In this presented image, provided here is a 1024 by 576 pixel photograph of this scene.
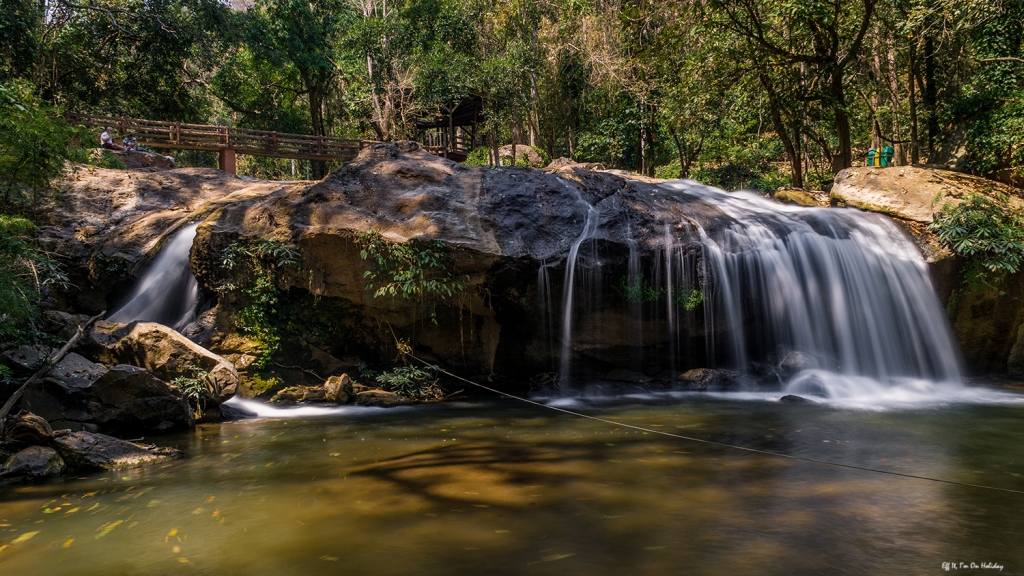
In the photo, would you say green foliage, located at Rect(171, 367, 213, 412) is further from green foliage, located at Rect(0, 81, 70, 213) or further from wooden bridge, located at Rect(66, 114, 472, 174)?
wooden bridge, located at Rect(66, 114, 472, 174)

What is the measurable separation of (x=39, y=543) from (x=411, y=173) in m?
8.01

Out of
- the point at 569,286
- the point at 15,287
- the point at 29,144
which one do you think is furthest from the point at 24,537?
the point at 569,286

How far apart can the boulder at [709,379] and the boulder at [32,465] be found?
8.92 meters

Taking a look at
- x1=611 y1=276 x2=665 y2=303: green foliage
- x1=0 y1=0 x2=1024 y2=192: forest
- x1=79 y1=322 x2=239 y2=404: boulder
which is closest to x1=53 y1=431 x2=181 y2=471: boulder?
x1=79 y1=322 x2=239 y2=404: boulder

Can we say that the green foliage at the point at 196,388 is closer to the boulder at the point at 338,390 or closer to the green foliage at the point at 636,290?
the boulder at the point at 338,390

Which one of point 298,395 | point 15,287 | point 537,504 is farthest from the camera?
point 298,395

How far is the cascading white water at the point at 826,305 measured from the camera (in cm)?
1121

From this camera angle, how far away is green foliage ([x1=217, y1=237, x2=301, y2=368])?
10312 mm

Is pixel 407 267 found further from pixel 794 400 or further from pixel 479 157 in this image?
pixel 479 157

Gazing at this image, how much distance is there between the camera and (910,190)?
13.0 meters

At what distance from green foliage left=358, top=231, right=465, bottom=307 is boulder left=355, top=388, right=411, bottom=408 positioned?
1568 mm

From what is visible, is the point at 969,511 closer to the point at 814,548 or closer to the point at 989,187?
the point at 814,548

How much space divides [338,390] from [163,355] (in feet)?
8.15

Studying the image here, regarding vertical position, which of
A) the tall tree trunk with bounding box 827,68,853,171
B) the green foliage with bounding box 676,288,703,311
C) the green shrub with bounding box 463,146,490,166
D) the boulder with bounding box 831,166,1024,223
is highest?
the green shrub with bounding box 463,146,490,166
